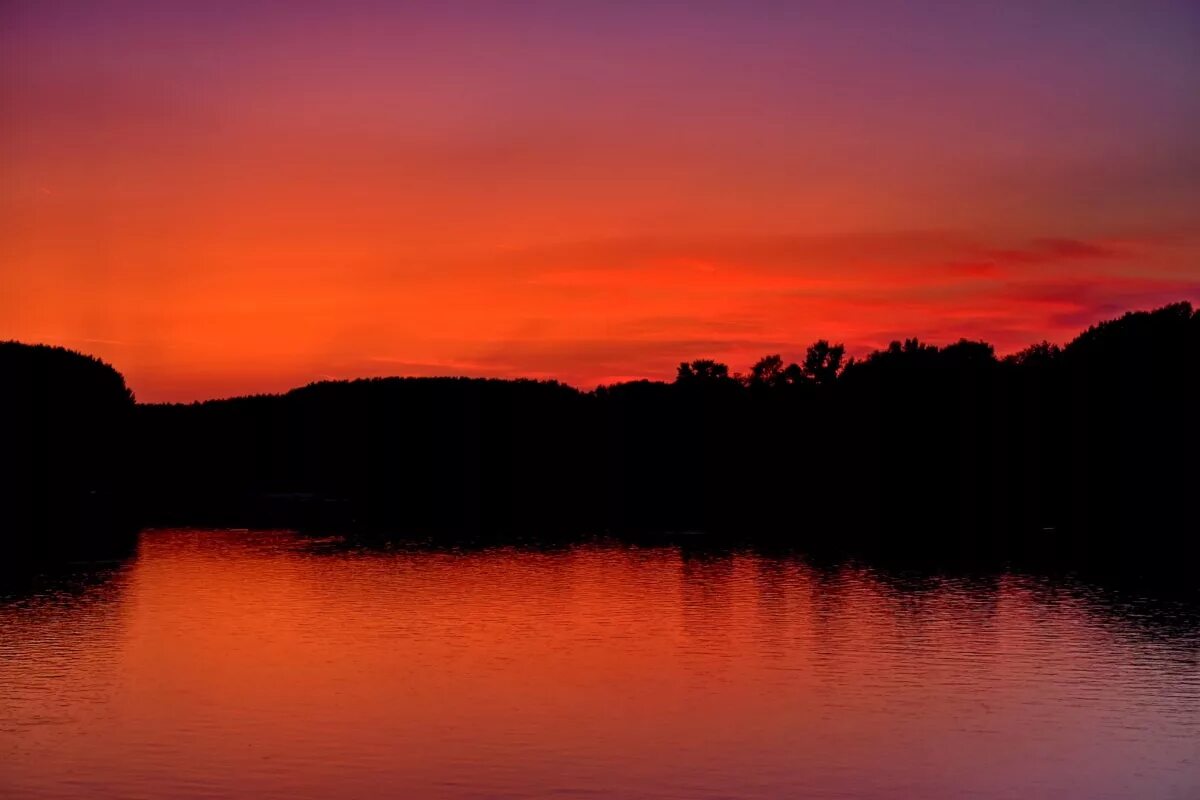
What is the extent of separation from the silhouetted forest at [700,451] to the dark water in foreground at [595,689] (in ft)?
73.4

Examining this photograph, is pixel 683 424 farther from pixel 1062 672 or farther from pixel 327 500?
pixel 1062 672

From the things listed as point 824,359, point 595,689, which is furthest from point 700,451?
point 595,689

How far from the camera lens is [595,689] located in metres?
29.7

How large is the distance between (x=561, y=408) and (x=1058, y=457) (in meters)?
55.1

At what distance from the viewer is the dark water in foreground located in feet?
73.9

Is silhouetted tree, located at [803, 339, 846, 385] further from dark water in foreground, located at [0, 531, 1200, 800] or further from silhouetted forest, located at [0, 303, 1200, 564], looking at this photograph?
dark water in foreground, located at [0, 531, 1200, 800]

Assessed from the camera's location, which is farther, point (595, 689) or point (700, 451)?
point (700, 451)

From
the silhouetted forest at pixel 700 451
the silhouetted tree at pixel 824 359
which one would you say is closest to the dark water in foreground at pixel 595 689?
the silhouetted forest at pixel 700 451

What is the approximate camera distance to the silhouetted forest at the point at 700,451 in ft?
263

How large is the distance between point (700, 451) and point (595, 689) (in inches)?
3452

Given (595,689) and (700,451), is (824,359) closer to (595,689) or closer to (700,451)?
(700,451)

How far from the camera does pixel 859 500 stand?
93625 mm

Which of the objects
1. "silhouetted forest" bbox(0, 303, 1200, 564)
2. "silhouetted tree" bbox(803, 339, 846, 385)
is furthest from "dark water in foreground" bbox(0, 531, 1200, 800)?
"silhouetted tree" bbox(803, 339, 846, 385)

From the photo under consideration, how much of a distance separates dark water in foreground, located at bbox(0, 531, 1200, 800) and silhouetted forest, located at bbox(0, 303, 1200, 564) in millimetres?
22367
